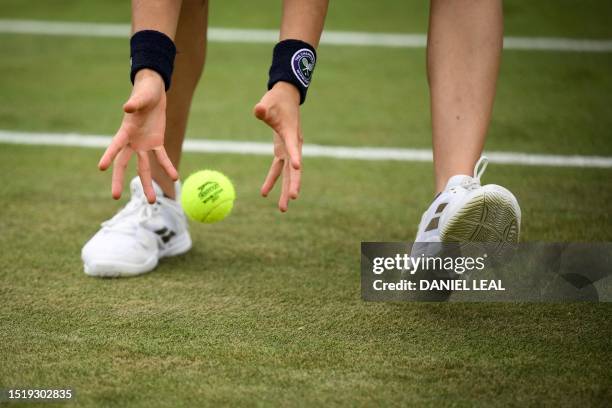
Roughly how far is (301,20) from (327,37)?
326 centimetres

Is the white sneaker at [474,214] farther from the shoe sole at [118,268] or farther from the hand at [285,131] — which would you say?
the shoe sole at [118,268]

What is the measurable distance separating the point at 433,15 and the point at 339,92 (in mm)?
2012

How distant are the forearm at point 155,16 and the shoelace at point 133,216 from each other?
58 centimetres

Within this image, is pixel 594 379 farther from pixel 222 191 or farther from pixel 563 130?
pixel 563 130

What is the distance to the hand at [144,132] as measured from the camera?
69.7 inches

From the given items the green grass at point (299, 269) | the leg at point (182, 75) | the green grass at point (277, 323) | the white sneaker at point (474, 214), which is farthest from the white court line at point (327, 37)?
the white sneaker at point (474, 214)

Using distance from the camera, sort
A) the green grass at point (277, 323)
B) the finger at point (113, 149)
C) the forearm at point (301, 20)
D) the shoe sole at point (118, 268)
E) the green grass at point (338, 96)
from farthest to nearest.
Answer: the green grass at point (338, 96) < the shoe sole at point (118, 268) < the forearm at point (301, 20) < the finger at point (113, 149) < the green grass at point (277, 323)

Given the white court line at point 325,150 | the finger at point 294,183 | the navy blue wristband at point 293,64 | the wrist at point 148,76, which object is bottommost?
the finger at point 294,183

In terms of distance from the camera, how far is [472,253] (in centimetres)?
193

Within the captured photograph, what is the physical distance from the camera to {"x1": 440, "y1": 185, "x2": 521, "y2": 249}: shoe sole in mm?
1820

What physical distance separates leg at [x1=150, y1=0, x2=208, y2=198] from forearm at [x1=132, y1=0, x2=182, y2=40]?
15.0 inches

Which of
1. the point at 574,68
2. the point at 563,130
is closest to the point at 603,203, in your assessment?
the point at 563,130

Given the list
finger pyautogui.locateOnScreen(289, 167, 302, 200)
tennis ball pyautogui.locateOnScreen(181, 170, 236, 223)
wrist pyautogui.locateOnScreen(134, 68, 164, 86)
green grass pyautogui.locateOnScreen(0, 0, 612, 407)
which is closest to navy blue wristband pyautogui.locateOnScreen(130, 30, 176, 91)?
wrist pyautogui.locateOnScreen(134, 68, 164, 86)

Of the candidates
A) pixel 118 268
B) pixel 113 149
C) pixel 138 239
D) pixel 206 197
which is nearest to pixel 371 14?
pixel 206 197
